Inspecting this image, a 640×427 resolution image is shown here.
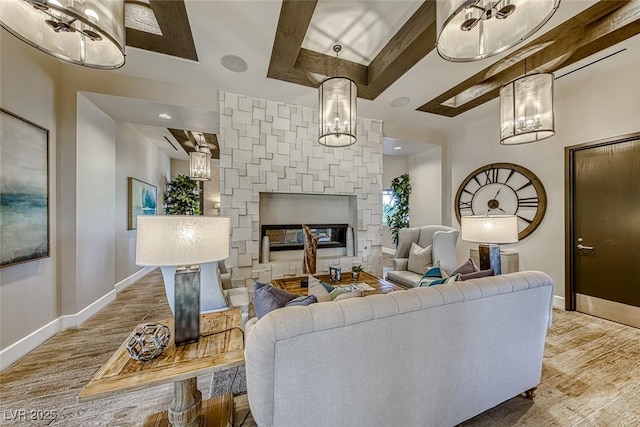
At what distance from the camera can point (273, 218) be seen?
4078mm

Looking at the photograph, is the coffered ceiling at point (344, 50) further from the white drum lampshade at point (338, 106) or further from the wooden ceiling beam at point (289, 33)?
the white drum lampshade at point (338, 106)

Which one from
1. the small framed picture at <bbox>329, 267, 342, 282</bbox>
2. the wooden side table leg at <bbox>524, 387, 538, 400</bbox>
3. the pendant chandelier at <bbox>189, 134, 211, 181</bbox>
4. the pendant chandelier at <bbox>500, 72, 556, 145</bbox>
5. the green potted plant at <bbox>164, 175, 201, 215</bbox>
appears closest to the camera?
the wooden side table leg at <bbox>524, 387, 538, 400</bbox>

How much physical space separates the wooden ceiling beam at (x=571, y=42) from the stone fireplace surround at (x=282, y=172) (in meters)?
1.77

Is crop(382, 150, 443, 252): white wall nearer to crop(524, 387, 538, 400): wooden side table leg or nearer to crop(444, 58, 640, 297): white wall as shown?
crop(444, 58, 640, 297): white wall

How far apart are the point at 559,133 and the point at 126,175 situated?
6.92 meters

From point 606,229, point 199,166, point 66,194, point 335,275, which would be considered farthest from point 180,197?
point 606,229

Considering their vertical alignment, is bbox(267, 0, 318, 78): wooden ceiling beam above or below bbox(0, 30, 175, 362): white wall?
above

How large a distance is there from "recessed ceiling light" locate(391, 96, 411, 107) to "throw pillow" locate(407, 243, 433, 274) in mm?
2253

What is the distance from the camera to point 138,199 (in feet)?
15.3

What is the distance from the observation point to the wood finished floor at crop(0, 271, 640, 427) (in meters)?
1.55

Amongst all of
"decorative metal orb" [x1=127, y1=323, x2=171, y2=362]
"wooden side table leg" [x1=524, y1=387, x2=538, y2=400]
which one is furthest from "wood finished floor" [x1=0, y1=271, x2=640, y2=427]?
"decorative metal orb" [x1=127, y1=323, x2=171, y2=362]

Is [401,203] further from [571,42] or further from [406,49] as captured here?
[406,49]

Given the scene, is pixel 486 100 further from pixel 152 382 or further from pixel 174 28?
pixel 152 382

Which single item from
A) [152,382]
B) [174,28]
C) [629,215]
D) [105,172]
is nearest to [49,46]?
[174,28]
